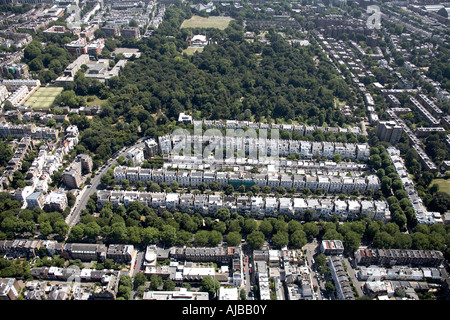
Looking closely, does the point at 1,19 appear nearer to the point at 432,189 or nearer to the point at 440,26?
the point at 432,189

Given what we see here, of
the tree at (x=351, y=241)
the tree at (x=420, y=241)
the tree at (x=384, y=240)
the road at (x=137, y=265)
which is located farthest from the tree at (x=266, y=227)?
the tree at (x=420, y=241)

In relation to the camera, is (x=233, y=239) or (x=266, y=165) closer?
(x=233, y=239)

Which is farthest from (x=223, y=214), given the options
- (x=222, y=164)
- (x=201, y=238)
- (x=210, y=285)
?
(x=222, y=164)

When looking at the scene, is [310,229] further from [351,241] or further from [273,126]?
[273,126]

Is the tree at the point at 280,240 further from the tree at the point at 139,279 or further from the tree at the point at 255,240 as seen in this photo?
the tree at the point at 139,279

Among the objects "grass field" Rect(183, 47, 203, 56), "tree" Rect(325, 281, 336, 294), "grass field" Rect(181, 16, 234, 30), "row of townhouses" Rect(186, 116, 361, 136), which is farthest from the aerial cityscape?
"grass field" Rect(181, 16, 234, 30)

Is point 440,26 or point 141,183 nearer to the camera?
point 141,183
